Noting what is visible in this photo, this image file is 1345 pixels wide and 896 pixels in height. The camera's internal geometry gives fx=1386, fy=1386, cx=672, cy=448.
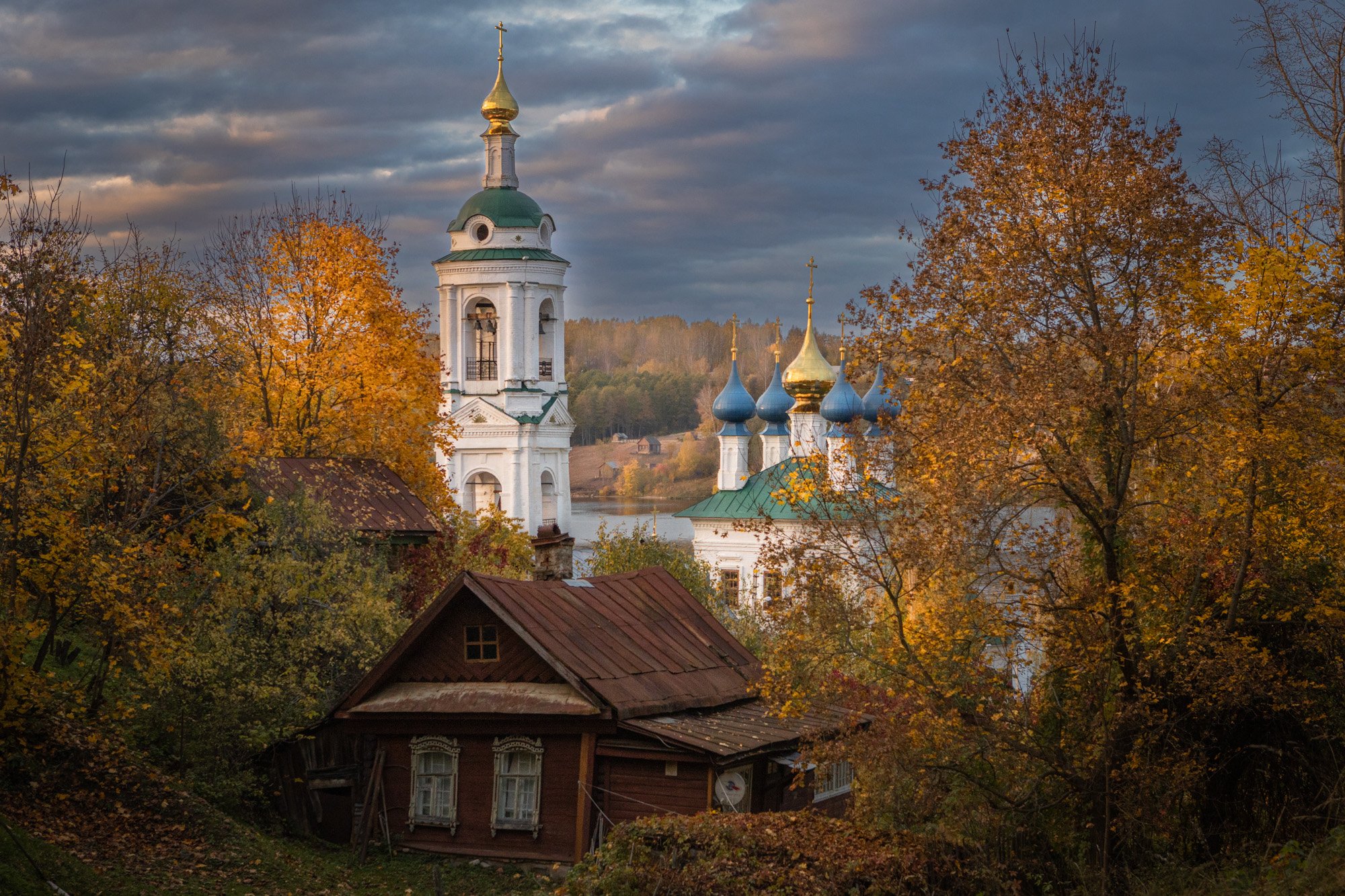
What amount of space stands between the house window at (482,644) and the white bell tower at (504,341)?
30117mm

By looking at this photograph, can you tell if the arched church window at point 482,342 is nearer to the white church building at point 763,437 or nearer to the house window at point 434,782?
the white church building at point 763,437

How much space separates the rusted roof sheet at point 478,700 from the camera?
1703 cm

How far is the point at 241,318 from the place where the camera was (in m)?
31.3

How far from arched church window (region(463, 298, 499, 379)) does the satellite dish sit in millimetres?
33109

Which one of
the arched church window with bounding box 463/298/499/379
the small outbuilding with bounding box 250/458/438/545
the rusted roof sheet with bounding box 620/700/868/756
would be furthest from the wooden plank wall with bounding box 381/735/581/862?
the arched church window with bounding box 463/298/499/379

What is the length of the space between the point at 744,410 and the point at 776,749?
33194mm

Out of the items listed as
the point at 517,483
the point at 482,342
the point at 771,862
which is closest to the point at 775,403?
the point at 517,483

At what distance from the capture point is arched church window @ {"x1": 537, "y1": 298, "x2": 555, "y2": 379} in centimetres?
4919

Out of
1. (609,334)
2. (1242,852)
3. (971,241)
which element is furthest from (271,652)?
(609,334)

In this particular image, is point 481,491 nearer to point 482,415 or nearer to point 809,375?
point 482,415

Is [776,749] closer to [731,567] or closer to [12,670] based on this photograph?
[12,670]

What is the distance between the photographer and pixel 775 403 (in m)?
51.2

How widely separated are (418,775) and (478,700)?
153 centimetres

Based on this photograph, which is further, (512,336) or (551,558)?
(512,336)
